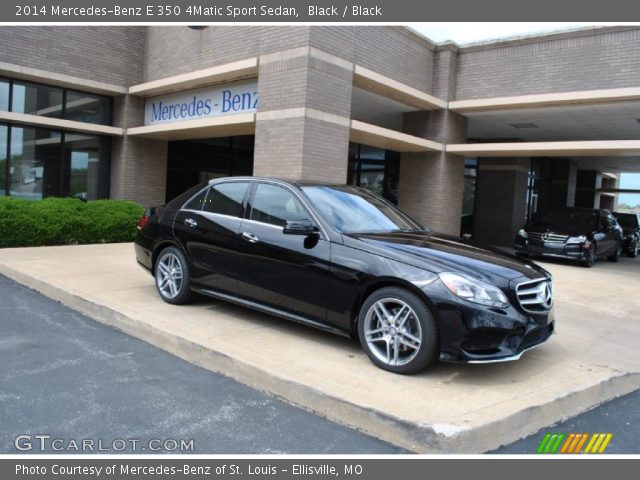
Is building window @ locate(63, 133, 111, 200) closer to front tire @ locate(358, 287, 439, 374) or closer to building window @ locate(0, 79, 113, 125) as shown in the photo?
building window @ locate(0, 79, 113, 125)

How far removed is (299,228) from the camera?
16.2 ft

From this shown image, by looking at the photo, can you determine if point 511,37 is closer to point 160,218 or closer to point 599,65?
point 599,65

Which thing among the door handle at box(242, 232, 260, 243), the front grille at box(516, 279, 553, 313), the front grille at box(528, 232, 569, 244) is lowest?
the front grille at box(516, 279, 553, 313)

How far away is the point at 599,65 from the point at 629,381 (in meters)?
9.93

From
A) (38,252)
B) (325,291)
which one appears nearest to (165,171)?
(38,252)

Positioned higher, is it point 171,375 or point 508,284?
point 508,284

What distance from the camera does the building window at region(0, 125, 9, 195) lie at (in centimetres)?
1338

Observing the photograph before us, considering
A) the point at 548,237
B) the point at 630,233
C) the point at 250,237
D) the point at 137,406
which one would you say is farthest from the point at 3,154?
the point at 630,233

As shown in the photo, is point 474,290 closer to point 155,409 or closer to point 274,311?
point 274,311

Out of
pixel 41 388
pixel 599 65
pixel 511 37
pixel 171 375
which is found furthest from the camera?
pixel 511 37

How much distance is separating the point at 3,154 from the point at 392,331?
1250 centimetres

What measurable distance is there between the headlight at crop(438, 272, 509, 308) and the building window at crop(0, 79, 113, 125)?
42.2 feet

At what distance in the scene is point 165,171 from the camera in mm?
16203

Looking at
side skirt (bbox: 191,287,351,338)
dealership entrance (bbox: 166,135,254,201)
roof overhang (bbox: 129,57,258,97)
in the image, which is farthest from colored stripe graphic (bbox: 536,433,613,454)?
dealership entrance (bbox: 166,135,254,201)
